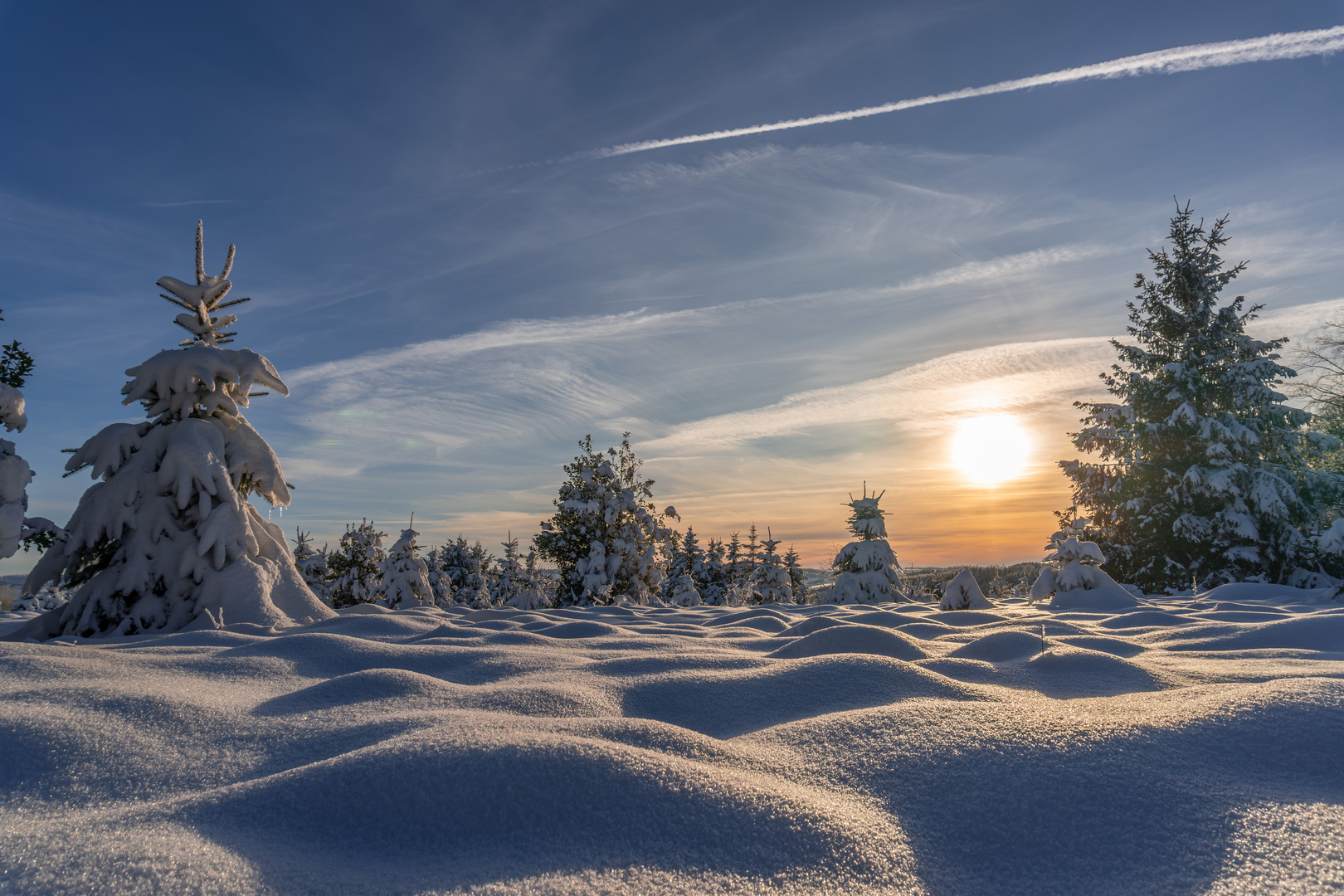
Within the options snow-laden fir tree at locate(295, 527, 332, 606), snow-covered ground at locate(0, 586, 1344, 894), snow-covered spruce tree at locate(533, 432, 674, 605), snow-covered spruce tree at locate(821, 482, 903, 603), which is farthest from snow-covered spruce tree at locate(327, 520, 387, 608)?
snow-covered ground at locate(0, 586, 1344, 894)

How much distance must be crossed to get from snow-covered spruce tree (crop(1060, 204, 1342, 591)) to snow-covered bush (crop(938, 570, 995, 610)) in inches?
339

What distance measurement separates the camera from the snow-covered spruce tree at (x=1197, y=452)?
48.5ft

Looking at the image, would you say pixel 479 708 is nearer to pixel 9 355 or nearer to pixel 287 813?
pixel 287 813

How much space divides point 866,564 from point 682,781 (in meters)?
13.7

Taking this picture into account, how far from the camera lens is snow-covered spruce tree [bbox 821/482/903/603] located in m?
14.3

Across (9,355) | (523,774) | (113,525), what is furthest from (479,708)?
(9,355)

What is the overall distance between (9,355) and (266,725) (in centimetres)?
769

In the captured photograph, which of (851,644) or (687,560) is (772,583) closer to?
(687,560)

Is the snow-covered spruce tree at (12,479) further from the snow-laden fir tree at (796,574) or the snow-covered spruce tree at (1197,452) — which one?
the snow-laden fir tree at (796,574)

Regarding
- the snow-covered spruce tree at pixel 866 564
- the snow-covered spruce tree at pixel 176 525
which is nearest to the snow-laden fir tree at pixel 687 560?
the snow-covered spruce tree at pixel 866 564

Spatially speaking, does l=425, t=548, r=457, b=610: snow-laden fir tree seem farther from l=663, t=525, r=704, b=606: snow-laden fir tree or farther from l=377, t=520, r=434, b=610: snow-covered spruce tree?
l=663, t=525, r=704, b=606: snow-laden fir tree

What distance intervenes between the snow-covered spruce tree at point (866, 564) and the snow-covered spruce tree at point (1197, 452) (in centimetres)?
660

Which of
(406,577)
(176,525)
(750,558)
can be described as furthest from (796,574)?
(176,525)

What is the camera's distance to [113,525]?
6035 millimetres
